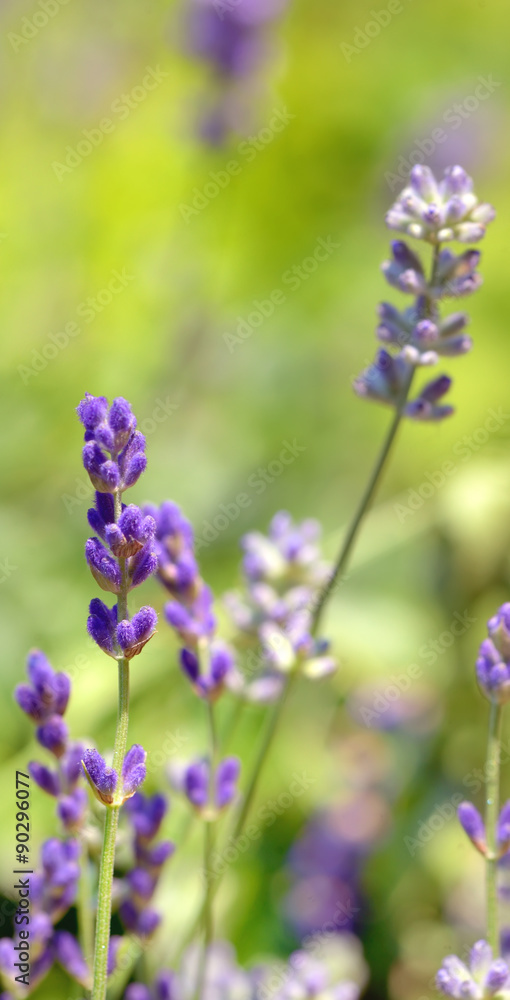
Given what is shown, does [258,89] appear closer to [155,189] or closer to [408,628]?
[155,189]

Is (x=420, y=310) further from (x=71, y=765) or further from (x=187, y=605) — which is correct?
(x=71, y=765)

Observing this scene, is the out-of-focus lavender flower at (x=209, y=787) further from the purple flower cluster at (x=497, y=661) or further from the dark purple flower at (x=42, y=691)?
the purple flower cluster at (x=497, y=661)

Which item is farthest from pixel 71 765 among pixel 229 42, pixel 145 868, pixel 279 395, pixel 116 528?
pixel 229 42

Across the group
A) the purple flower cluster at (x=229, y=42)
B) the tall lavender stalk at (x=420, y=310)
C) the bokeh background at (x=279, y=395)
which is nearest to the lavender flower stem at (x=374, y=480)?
the tall lavender stalk at (x=420, y=310)

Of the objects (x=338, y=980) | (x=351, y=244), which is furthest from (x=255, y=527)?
(x=351, y=244)

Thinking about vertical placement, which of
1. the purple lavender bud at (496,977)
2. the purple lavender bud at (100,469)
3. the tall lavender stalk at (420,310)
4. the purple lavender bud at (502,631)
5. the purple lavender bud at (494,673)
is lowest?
the purple lavender bud at (496,977)

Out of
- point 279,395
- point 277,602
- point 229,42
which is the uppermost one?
point 229,42
